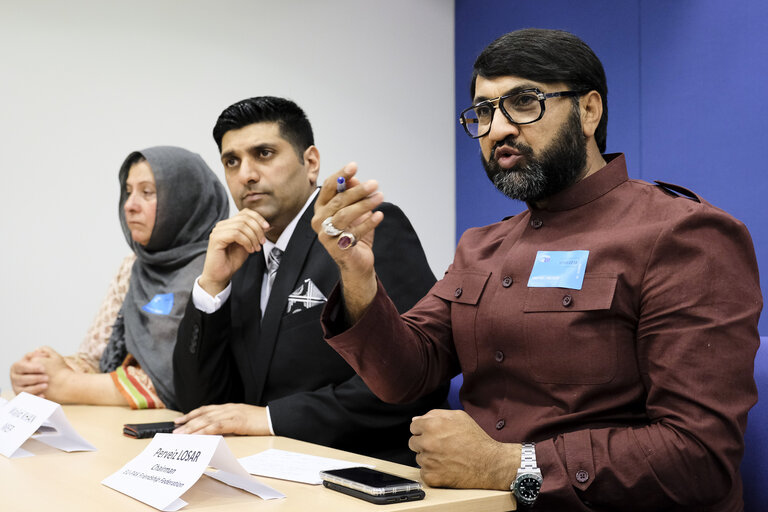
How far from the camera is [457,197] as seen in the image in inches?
187

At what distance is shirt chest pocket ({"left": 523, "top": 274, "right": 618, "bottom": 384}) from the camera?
1.33 m

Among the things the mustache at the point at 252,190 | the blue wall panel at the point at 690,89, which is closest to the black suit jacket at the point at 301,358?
the mustache at the point at 252,190

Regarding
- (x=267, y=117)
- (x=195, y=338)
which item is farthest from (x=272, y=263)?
(x=267, y=117)

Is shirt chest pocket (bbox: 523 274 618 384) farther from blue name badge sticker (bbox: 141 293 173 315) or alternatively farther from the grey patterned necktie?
blue name badge sticker (bbox: 141 293 173 315)

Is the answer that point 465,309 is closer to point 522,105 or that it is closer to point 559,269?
point 559,269

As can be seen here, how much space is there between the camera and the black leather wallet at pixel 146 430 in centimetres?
166

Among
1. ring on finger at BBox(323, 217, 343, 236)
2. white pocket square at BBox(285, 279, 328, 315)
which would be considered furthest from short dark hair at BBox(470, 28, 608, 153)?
white pocket square at BBox(285, 279, 328, 315)

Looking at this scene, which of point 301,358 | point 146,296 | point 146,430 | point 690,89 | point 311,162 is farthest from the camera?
point 690,89

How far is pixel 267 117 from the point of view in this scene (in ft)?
7.34

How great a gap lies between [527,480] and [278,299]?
3.12 feet

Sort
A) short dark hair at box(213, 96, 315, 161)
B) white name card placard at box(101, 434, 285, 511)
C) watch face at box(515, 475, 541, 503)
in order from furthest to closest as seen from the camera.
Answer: short dark hair at box(213, 96, 315, 161) → watch face at box(515, 475, 541, 503) → white name card placard at box(101, 434, 285, 511)

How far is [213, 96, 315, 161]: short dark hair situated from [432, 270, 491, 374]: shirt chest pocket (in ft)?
2.75

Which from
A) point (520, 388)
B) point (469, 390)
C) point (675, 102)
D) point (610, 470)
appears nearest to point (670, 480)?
point (610, 470)

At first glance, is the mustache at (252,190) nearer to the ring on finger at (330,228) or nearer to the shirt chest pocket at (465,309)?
the shirt chest pocket at (465,309)
